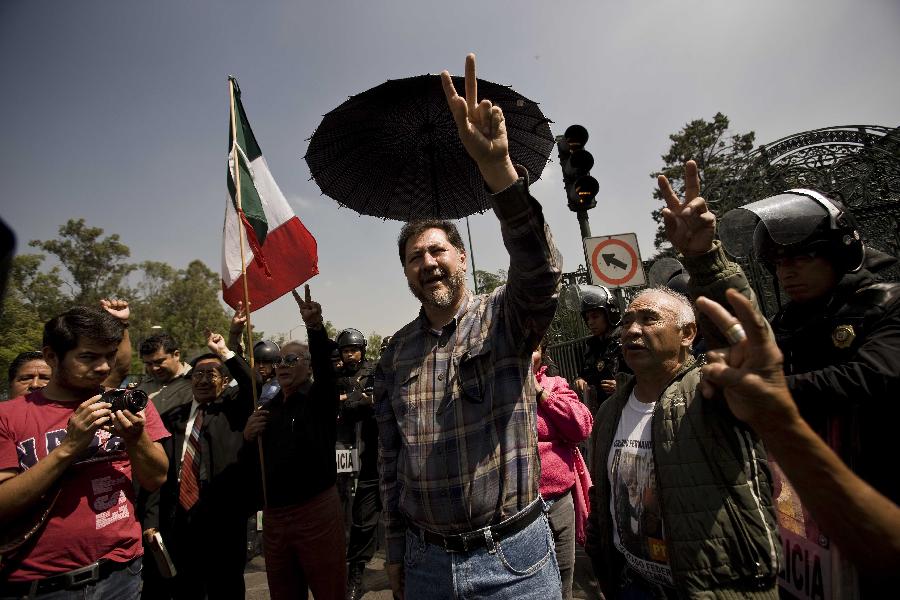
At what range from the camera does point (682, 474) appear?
1.80 metres

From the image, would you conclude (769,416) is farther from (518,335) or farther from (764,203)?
(764,203)

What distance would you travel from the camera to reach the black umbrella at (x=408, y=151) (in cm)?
314

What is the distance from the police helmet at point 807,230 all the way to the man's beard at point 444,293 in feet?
4.54

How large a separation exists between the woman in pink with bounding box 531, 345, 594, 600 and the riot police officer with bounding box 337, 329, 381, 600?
170cm

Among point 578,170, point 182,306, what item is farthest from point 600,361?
point 182,306

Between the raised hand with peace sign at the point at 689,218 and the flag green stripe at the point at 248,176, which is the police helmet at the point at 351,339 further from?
the raised hand with peace sign at the point at 689,218

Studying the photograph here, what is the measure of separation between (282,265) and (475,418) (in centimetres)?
287

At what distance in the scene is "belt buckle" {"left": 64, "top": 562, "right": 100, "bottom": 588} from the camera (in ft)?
7.15

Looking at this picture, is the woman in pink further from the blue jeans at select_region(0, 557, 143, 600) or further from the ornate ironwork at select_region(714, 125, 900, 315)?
the ornate ironwork at select_region(714, 125, 900, 315)

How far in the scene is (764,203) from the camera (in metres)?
2.12

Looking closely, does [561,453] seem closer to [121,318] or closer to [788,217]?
[788,217]

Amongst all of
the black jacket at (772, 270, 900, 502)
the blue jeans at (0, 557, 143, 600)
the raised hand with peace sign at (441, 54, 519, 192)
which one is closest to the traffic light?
the black jacket at (772, 270, 900, 502)

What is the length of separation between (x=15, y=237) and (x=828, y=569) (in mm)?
2843

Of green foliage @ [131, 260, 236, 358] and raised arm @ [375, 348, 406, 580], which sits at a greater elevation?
green foliage @ [131, 260, 236, 358]
